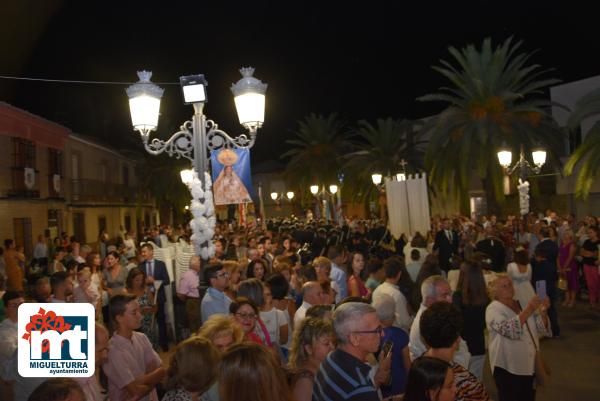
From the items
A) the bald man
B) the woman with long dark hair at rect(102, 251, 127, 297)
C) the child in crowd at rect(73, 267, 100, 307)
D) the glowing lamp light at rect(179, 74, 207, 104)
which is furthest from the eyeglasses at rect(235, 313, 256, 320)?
the woman with long dark hair at rect(102, 251, 127, 297)

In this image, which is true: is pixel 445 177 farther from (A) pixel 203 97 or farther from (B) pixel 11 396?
(B) pixel 11 396

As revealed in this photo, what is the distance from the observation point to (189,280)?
9.66m

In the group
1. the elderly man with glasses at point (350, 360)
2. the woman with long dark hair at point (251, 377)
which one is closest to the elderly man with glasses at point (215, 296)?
the elderly man with glasses at point (350, 360)

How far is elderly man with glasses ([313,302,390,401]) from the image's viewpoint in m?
3.47

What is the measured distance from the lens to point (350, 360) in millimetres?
3633

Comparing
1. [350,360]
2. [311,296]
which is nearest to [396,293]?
[311,296]

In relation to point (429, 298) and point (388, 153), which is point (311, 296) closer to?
point (429, 298)

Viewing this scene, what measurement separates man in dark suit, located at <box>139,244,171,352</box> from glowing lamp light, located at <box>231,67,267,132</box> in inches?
124

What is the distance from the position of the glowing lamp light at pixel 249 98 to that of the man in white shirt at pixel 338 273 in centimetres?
237

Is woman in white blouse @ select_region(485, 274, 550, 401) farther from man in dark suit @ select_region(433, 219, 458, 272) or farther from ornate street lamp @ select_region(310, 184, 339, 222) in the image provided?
ornate street lamp @ select_region(310, 184, 339, 222)

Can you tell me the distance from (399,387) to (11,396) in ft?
10.6

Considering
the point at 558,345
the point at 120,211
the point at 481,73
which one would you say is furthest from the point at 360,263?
the point at 120,211

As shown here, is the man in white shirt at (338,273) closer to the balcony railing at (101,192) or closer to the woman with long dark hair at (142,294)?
the woman with long dark hair at (142,294)

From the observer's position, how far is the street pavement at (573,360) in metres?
7.24
